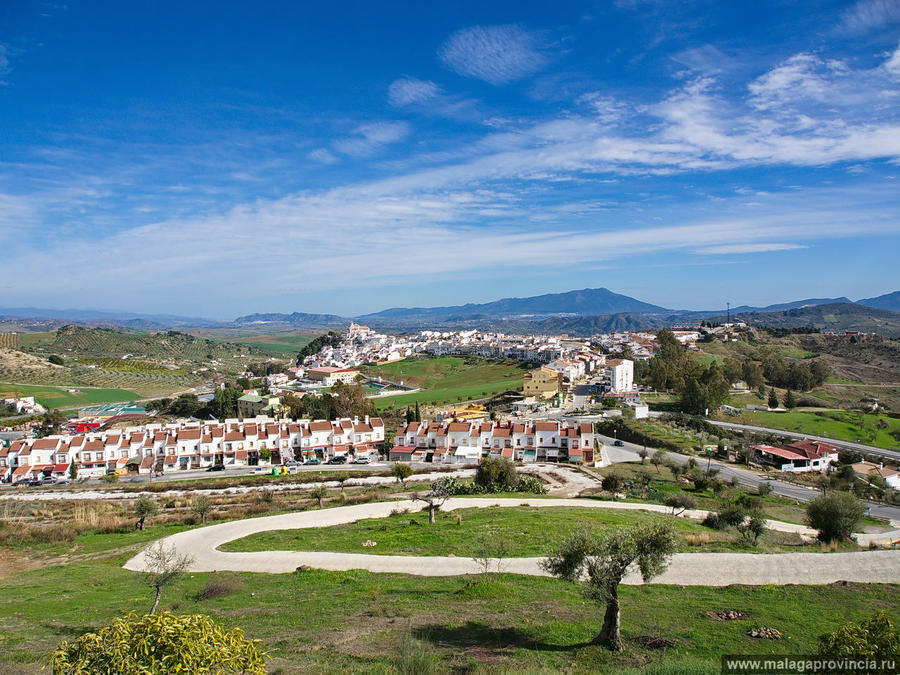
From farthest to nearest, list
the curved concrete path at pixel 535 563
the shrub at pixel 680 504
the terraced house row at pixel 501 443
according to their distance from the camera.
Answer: the terraced house row at pixel 501 443
the shrub at pixel 680 504
the curved concrete path at pixel 535 563

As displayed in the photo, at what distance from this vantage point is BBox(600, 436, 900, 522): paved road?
107ft

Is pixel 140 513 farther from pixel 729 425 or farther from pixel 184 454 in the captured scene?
pixel 729 425

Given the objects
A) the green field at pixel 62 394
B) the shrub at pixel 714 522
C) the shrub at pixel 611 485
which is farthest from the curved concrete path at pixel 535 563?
the green field at pixel 62 394

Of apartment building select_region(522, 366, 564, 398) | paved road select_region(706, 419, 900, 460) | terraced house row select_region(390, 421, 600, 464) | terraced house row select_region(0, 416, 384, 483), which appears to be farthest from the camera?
apartment building select_region(522, 366, 564, 398)

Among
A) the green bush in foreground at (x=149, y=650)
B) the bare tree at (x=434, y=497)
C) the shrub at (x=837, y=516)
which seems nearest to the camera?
the green bush in foreground at (x=149, y=650)

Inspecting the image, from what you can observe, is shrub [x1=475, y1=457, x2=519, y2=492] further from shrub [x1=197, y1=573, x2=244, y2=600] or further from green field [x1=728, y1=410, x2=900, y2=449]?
green field [x1=728, y1=410, x2=900, y2=449]

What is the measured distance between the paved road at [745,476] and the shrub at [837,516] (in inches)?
603

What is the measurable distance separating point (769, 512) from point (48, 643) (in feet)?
103

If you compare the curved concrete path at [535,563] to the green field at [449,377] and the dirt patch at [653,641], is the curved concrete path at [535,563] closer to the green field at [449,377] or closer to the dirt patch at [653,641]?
the dirt patch at [653,641]

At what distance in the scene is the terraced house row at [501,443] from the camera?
4428 centimetres

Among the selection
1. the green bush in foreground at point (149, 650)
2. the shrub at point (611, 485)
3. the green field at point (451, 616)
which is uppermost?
the green bush in foreground at point (149, 650)

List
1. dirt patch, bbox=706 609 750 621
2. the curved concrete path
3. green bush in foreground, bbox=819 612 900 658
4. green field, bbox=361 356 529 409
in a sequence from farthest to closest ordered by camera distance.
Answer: green field, bbox=361 356 529 409 < the curved concrete path < dirt patch, bbox=706 609 750 621 < green bush in foreground, bbox=819 612 900 658

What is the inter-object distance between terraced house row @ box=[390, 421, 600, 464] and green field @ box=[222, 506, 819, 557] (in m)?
21.7

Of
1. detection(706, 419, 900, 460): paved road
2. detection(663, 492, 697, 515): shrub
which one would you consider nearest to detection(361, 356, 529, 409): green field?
detection(706, 419, 900, 460): paved road
